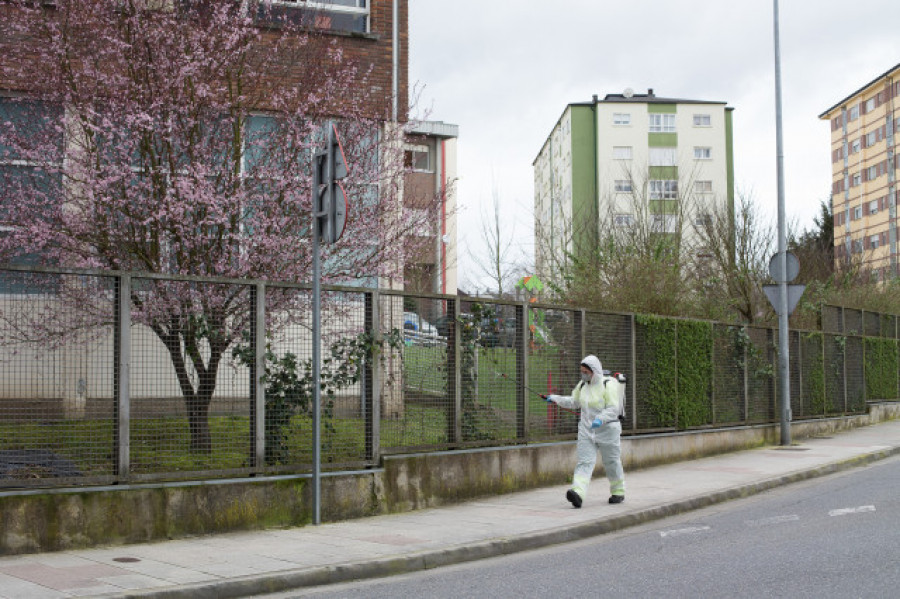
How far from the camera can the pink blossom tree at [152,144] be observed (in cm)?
1120

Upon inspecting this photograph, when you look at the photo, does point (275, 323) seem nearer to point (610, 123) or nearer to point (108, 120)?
point (108, 120)

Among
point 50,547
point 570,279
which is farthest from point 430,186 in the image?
point 50,547

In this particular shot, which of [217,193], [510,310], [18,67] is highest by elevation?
[18,67]

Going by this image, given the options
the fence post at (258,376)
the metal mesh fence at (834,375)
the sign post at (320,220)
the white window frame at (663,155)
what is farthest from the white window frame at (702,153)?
the fence post at (258,376)

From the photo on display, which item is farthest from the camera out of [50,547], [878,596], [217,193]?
[217,193]

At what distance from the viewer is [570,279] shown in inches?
912

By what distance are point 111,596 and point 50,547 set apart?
200 centimetres

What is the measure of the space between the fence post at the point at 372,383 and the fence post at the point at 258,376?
4.15 ft

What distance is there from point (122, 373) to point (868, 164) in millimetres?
90553

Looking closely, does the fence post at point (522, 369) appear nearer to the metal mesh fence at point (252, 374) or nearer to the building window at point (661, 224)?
the metal mesh fence at point (252, 374)

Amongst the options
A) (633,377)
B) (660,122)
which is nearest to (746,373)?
(633,377)

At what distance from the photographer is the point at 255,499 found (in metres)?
9.32

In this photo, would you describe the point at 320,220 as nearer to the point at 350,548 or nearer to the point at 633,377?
the point at 350,548

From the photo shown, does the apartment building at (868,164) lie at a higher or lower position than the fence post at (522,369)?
higher
